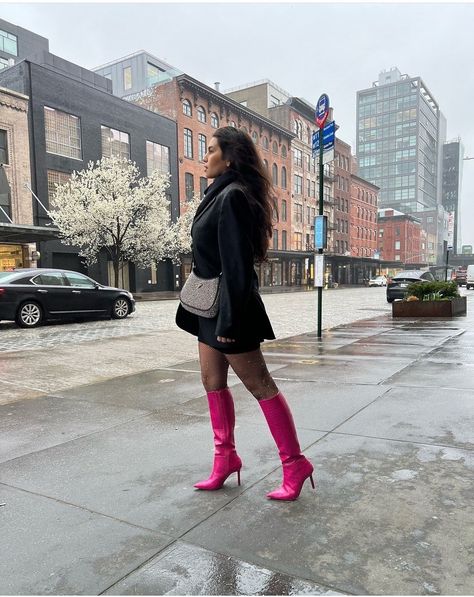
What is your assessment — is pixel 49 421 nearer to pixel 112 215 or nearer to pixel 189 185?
pixel 112 215

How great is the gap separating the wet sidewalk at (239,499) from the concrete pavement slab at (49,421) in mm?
21

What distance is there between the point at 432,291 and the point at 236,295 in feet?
→ 41.4

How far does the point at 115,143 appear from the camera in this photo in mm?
32531

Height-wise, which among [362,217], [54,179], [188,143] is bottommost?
[54,179]

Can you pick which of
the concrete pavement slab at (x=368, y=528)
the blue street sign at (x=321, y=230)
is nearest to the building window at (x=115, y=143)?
the blue street sign at (x=321, y=230)

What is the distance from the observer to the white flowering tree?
25312mm

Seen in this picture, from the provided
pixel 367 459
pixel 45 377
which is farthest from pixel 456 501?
pixel 45 377

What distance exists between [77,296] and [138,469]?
425 inches

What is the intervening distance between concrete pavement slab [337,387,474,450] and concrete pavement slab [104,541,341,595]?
1.84 meters

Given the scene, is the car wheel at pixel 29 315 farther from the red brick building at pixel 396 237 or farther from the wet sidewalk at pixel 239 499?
the red brick building at pixel 396 237

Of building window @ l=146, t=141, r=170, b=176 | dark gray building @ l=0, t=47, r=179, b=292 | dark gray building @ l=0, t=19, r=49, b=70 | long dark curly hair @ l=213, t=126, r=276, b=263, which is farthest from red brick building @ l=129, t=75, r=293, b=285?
long dark curly hair @ l=213, t=126, r=276, b=263

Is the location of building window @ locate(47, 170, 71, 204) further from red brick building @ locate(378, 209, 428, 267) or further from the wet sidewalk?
red brick building @ locate(378, 209, 428, 267)

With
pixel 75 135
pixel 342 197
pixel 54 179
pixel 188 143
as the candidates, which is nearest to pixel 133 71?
pixel 188 143

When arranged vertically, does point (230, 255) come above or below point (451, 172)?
below
